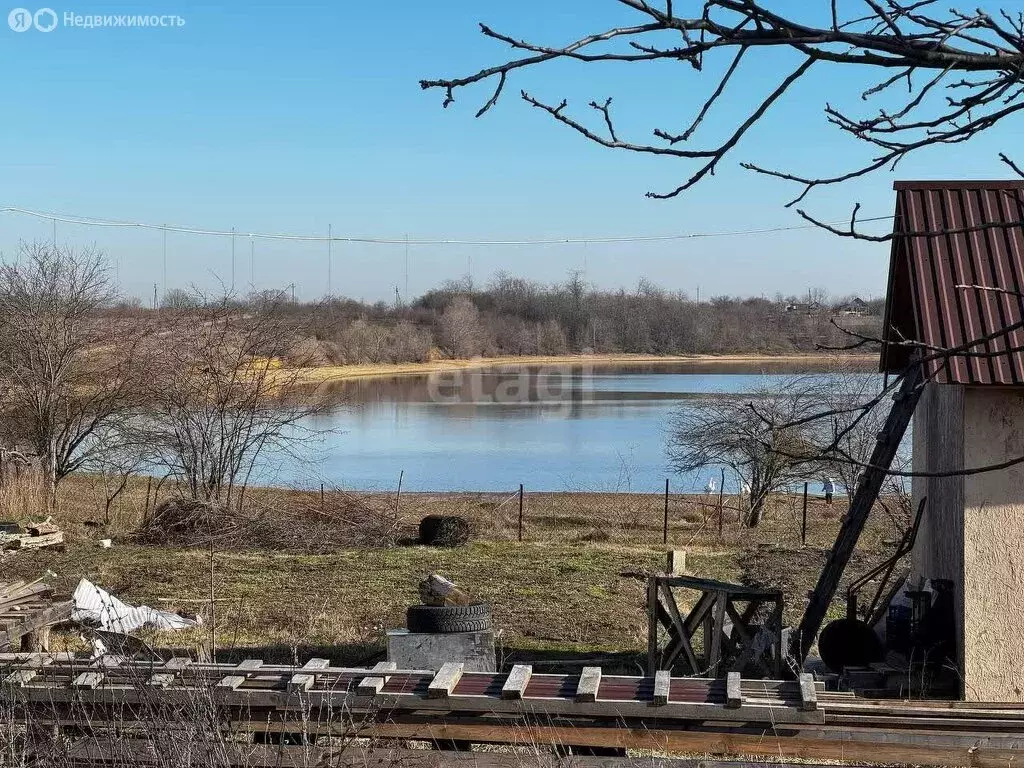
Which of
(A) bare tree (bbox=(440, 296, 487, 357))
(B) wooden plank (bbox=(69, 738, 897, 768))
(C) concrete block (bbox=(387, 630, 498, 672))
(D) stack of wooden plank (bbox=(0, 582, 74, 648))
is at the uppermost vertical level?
(A) bare tree (bbox=(440, 296, 487, 357))

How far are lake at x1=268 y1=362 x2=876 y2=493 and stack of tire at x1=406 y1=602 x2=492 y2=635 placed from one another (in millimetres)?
14582

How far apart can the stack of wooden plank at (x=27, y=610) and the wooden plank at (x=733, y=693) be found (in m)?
6.69

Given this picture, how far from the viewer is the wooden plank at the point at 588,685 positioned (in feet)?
21.4

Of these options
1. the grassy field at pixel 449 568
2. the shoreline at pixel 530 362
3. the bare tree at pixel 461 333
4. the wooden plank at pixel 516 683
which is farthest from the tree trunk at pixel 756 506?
the bare tree at pixel 461 333

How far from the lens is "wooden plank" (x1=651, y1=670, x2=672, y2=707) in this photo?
6441 mm

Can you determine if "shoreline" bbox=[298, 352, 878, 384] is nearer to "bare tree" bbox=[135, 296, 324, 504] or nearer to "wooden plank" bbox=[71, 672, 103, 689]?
"bare tree" bbox=[135, 296, 324, 504]

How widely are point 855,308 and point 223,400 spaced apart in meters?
18.9

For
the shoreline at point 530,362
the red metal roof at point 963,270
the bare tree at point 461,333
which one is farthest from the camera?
the bare tree at point 461,333

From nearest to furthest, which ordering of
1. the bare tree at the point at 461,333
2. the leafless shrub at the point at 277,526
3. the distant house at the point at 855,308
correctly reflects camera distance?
the distant house at the point at 855,308 → the leafless shrub at the point at 277,526 → the bare tree at the point at 461,333

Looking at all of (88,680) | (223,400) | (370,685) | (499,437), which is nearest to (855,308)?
(370,685)

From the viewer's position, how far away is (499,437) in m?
42.6

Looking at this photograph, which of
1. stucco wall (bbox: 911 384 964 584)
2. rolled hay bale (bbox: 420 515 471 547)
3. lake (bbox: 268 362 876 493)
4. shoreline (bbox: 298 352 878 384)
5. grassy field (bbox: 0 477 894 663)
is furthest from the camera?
shoreline (bbox: 298 352 878 384)

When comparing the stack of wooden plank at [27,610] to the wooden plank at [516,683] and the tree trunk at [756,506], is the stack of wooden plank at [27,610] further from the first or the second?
the tree trunk at [756,506]

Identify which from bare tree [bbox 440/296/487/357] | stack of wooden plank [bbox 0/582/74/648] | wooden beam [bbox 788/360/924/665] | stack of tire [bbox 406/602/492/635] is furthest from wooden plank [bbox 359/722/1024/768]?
bare tree [bbox 440/296/487/357]
